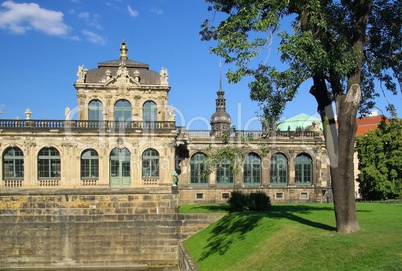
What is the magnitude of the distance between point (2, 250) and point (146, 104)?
19.9 metres

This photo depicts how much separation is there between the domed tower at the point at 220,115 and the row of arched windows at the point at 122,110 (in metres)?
21.5

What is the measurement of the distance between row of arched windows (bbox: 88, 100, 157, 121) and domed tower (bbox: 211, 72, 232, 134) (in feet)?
70.6

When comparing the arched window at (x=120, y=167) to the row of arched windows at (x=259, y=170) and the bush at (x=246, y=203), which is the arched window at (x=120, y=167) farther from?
the bush at (x=246, y=203)

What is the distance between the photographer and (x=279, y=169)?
1631 inches

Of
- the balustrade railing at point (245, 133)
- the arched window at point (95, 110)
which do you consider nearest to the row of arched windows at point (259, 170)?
the balustrade railing at point (245, 133)

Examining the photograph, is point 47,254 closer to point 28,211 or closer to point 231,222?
point 28,211

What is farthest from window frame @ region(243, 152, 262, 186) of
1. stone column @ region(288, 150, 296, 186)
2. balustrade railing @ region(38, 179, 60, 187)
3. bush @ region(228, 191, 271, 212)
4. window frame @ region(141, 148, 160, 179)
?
balustrade railing @ region(38, 179, 60, 187)

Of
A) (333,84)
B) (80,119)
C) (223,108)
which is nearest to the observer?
(333,84)

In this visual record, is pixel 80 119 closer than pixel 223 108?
Yes

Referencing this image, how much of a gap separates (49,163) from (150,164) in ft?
27.5

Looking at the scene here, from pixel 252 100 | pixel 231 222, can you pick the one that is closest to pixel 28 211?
pixel 231 222

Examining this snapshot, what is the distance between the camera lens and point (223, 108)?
6644cm

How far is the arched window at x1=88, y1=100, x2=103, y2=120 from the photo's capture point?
39594 millimetres

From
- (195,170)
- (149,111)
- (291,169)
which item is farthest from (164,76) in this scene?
(291,169)
